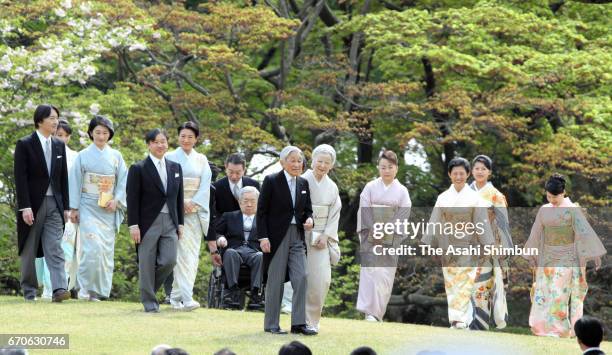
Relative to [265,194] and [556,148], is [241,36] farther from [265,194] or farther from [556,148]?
[265,194]

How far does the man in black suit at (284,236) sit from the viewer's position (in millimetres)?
9852

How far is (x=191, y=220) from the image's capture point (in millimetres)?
12328

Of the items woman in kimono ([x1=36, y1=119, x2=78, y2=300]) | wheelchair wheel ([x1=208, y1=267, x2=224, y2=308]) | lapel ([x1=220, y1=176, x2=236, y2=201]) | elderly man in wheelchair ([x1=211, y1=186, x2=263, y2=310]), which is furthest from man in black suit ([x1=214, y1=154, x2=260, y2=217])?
woman in kimono ([x1=36, y1=119, x2=78, y2=300])

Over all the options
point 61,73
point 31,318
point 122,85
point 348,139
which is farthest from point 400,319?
point 31,318

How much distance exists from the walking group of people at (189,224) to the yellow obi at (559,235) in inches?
0.4

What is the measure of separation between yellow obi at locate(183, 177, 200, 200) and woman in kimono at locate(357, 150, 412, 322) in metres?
1.91

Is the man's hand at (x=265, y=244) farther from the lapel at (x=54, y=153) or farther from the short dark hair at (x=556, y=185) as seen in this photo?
the short dark hair at (x=556, y=185)

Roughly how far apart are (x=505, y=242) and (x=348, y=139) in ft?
31.5

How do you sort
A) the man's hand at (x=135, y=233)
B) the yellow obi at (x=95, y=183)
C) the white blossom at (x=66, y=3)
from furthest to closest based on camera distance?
→ the white blossom at (x=66, y=3), the yellow obi at (x=95, y=183), the man's hand at (x=135, y=233)

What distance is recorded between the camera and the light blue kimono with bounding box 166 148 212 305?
12.0 m

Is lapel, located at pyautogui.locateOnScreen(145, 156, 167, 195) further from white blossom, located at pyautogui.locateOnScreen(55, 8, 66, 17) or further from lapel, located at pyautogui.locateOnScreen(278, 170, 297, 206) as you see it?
white blossom, located at pyautogui.locateOnScreen(55, 8, 66, 17)

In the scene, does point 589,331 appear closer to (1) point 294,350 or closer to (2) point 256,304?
(1) point 294,350

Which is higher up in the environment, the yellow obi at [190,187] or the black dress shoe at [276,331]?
the yellow obi at [190,187]

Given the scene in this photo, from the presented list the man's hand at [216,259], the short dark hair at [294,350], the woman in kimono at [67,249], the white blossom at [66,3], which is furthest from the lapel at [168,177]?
the white blossom at [66,3]
